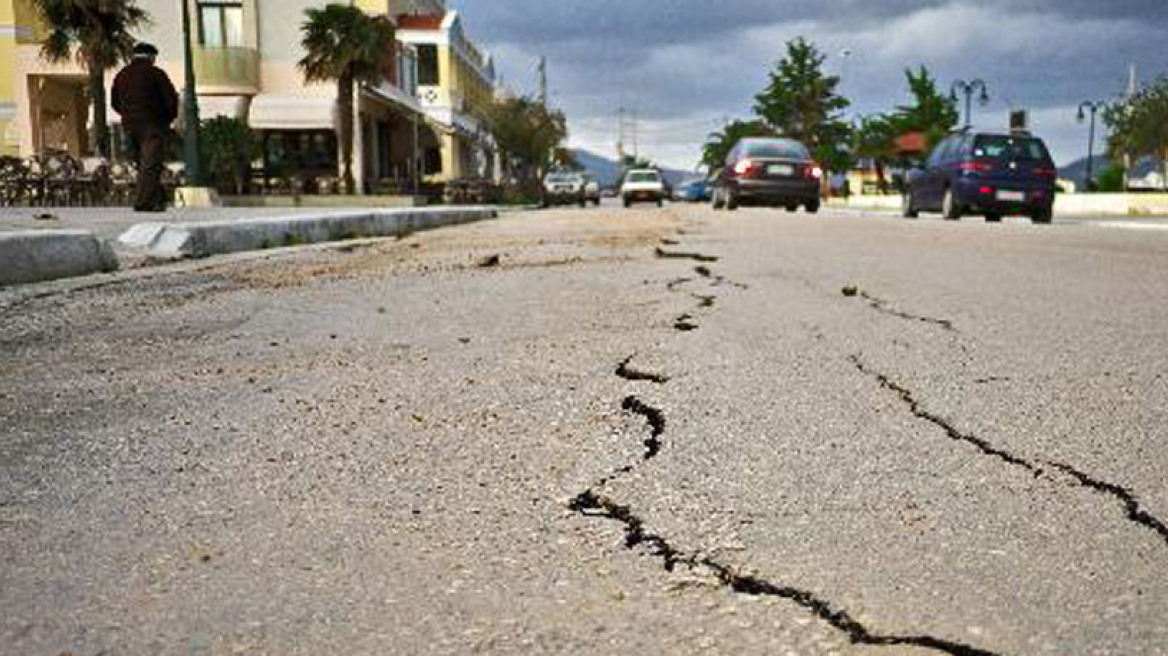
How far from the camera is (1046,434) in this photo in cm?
250

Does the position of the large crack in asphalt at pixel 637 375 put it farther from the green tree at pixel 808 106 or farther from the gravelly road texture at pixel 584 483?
the green tree at pixel 808 106

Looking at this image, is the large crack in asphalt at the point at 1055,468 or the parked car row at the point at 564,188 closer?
the large crack in asphalt at the point at 1055,468

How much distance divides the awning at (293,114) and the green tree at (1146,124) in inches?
1229

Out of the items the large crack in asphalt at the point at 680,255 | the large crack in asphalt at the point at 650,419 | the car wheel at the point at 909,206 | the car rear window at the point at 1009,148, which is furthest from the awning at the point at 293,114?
the large crack in asphalt at the point at 650,419

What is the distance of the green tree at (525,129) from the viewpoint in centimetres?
4931

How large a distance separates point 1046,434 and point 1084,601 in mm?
1033

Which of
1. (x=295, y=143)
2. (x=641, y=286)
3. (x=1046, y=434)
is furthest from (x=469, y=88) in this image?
(x=1046, y=434)

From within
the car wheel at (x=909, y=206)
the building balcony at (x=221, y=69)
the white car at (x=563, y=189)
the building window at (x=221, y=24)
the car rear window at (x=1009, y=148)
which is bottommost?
the car wheel at (x=909, y=206)

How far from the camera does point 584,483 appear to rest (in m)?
2.12

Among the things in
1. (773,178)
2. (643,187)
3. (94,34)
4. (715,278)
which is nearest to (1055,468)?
(715,278)

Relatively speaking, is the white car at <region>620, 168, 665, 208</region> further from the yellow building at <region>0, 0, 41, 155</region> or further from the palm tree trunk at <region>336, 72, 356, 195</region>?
the yellow building at <region>0, 0, 41, 155</region>

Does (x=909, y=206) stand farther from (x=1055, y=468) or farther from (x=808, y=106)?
(x=808, y=106)

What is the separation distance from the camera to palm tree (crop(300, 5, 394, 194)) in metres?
28.3

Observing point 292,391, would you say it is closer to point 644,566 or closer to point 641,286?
point 644,566
